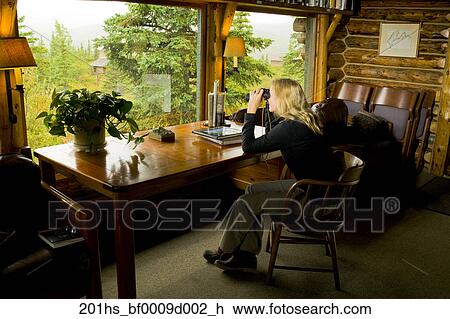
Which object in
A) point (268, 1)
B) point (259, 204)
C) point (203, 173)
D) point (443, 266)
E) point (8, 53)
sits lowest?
point (443, 266)

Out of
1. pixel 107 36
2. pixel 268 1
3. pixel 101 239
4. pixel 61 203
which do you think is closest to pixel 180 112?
pixel 107 36

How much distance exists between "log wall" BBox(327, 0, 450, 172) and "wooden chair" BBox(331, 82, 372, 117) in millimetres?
482

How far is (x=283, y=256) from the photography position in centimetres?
308

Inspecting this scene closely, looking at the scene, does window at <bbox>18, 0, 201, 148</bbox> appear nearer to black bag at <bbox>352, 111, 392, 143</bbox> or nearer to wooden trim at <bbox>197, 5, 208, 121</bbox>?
wooden trim at <bbox>197, 5, 208, 121</bbox>

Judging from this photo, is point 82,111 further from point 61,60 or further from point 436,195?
point 436,195

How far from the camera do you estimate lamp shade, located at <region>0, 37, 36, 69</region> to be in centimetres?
254

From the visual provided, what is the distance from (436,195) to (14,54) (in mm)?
3805

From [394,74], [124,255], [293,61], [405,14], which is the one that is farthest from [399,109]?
[124,255]

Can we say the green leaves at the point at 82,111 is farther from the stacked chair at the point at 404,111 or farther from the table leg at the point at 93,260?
the stacked chair at the point at 404,111

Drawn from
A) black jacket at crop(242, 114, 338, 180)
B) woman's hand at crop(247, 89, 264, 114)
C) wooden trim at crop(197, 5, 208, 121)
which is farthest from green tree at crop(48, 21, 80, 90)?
black jacket at crop(242, 114, 338, 180)

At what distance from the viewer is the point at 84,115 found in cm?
250

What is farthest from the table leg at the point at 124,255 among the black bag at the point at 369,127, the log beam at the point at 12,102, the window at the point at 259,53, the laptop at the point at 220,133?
the window at the point at 259,53

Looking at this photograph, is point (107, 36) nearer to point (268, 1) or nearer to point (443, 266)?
point (268, 1)

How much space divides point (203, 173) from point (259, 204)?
40cm
